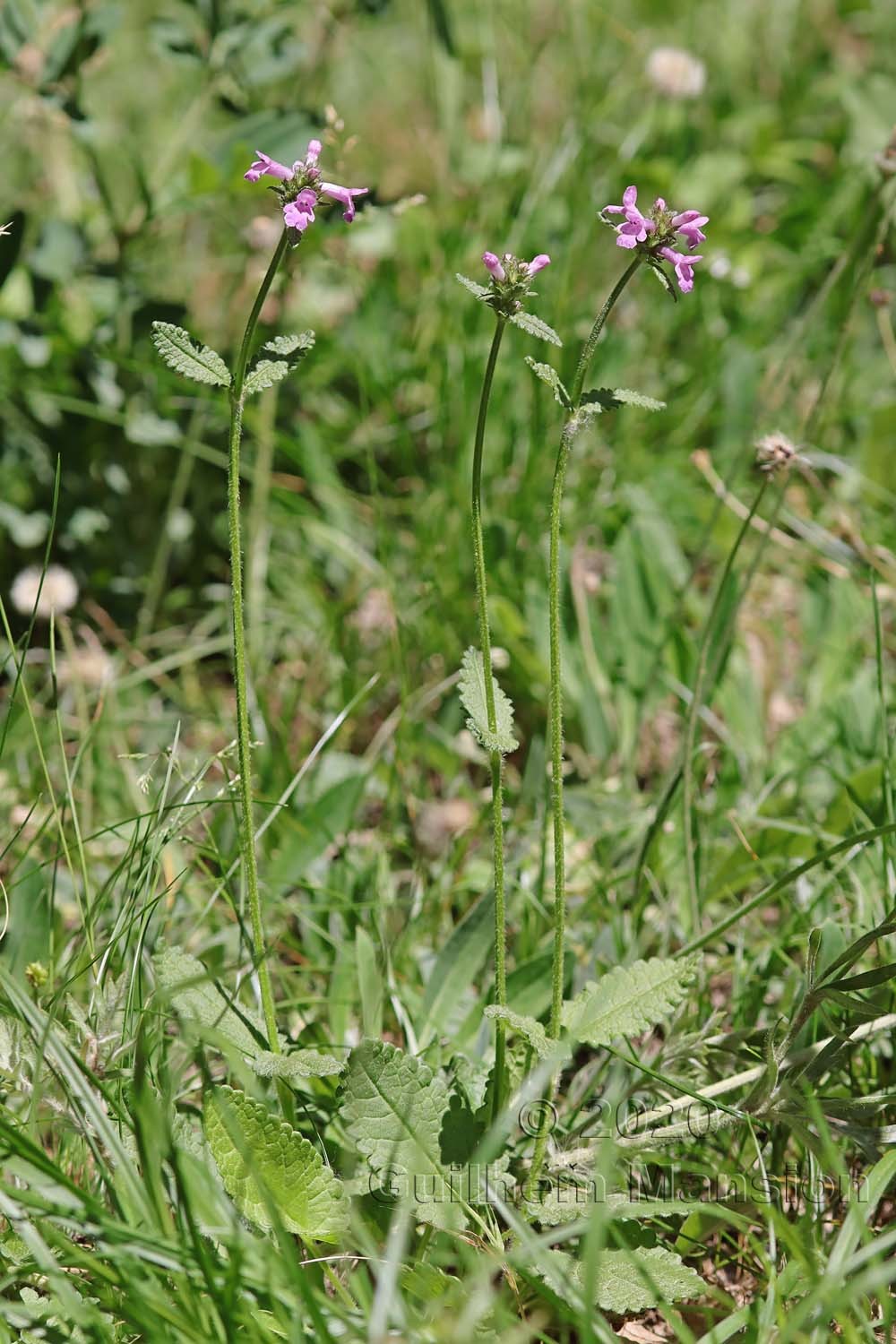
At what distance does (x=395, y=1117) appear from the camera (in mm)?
1349

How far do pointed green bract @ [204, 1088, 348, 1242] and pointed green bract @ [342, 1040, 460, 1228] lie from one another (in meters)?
0.05

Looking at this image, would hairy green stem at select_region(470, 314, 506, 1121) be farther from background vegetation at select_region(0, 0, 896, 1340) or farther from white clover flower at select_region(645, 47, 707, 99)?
white clover flower at select_region(645, 47, 707, 99)

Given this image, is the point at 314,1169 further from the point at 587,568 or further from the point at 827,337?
the point at 827,337

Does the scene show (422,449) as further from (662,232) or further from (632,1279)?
(632,1279)

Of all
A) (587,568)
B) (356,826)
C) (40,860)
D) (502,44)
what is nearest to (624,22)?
(502,44)

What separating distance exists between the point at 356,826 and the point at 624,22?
10.0 ft

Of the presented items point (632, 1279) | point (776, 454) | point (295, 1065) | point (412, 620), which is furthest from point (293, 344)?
point (412, 620)

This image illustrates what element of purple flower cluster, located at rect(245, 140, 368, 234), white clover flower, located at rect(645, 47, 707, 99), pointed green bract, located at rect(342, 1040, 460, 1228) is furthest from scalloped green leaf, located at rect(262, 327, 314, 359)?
white clover flower, located at rect(645, 47, 707, 99)

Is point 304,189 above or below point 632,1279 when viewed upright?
above

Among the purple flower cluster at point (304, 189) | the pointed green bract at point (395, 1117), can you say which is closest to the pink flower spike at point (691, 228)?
the purple flower cluster at point (304, 189)

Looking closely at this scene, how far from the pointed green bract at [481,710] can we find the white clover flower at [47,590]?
A: 4.04 ft

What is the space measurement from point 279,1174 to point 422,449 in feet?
6.42

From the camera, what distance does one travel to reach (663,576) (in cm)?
248

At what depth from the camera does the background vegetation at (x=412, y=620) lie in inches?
52.1
